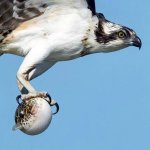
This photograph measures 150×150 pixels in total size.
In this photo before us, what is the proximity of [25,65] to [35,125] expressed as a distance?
113cm

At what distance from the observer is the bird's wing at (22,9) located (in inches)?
794

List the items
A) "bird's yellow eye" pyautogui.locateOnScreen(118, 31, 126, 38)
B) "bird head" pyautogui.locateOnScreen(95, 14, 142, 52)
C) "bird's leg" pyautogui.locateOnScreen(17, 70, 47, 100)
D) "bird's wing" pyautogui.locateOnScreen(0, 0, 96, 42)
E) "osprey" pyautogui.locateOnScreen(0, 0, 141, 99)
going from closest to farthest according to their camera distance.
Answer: "bird's leg" pyautogui.locateOnScreen(17, 70, 47, 100) < "osprey" pyautogui.locateOnScreen(0, 0, 141, 99) < "bird's wing" pyautogui.locateOnScreen(0, 0, 96, 42) < "bird head" pyautogui.locateOnScreen(95, 14, 142, 52) < "bird's yellow eye" pyautogui.locateOnScreen(118, 31, 126, 38)

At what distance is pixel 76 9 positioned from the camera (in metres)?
20.2

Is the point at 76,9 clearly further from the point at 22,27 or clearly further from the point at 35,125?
the point at 35,125

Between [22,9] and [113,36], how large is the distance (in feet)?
4.29

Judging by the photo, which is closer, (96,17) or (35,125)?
(35,125)

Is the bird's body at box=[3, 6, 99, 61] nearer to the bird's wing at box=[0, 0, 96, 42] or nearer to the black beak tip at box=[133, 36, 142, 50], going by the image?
the bird's wing at box=[0, 0, 96, 42]

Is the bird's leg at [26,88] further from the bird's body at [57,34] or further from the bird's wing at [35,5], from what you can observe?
the bird's wing at [35,5]

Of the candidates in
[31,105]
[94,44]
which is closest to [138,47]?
[94,44]

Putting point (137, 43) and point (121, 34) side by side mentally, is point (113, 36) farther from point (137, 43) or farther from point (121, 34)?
point (137, 43)

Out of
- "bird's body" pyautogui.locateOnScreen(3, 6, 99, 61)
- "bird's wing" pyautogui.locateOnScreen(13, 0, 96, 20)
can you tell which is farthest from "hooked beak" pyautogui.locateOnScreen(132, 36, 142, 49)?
"bird's wing" pyautogui.locateOnScreen(13, 0, 96, 20)

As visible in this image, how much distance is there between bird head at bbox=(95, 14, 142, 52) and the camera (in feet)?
66.6

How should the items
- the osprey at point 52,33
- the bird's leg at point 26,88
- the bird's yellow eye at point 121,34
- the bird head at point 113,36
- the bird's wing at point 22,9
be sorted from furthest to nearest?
1. the bird's yellow eye at point 121,34
2. the bird head at point 113,36
3. the bird's wing at point 22,9
4. the osprey at point 52,33
5. the bird's leg at point 26,88

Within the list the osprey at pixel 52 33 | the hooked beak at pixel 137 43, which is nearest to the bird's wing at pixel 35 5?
the osprey at pixel 52 33
